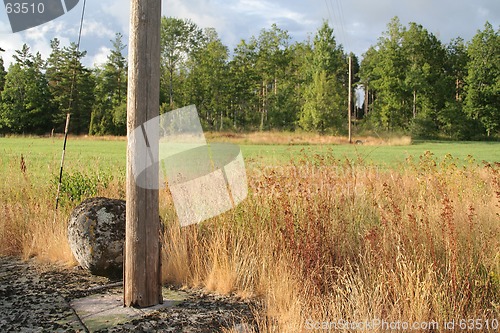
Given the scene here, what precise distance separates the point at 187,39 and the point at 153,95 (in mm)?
43670

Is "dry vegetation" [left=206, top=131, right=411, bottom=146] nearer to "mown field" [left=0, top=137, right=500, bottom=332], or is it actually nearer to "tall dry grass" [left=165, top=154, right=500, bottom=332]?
"mown field" [left=0, top=137, right=500, bottom=332]

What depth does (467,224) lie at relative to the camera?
4.65 meters

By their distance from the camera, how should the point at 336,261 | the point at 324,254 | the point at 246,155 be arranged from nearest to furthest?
the point at 324,254 < the point at 336,261 < the point at 246,155

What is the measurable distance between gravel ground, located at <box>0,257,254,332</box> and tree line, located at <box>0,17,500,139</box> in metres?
37.9

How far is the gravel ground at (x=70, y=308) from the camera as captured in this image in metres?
3.26

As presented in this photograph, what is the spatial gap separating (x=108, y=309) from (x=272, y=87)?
163 feet

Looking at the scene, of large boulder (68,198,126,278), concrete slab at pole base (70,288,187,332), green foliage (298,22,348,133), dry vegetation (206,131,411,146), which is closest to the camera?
concrete slab at pole base (70,288,187,332)

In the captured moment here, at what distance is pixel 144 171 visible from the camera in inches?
137

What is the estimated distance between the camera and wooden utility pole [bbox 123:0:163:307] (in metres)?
3.43

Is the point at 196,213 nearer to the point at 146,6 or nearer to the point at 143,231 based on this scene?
the point at 143,231

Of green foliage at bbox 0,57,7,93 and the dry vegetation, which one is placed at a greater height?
green foliage at bbox 0,57,7,93

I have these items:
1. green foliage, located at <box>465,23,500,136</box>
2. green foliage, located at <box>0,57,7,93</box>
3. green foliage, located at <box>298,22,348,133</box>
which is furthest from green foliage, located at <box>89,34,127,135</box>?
green foliage, located at <box>465,23,500,136</box>

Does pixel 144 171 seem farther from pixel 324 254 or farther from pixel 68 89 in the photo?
pixel 68 89

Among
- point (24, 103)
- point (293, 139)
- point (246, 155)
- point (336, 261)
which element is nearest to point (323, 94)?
point (293, 139)
